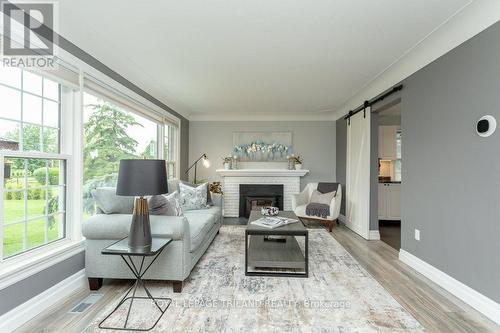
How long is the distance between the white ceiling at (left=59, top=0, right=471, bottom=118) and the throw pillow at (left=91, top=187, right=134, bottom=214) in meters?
1.48

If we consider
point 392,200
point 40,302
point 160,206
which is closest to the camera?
point 40,302

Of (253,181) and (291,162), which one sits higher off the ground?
(291,162)

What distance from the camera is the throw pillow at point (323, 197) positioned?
4.92 meters

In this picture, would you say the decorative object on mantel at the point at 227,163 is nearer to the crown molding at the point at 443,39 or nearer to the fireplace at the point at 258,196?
the fireplace at the point at 258,196

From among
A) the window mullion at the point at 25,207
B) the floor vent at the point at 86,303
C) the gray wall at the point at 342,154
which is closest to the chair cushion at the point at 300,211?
the gray wall at the point at 342,154

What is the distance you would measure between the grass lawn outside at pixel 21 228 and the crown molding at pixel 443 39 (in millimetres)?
3910

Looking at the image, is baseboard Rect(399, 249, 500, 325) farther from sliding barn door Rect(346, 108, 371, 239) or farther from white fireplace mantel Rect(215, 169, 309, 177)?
white fireplace mantel Rect(215, 169, 309, 177)

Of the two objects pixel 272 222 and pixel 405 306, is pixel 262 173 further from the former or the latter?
pixel 405 306

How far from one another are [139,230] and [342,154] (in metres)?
4.71

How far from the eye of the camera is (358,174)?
4719 mm

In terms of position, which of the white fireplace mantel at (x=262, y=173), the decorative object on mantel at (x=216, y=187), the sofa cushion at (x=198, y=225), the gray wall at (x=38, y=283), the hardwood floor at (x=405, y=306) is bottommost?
the hardwood floor at (x=405, y=306)

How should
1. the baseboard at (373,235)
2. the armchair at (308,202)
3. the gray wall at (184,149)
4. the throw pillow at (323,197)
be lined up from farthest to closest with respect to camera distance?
the gray wall at (184,149) → the throw pillow at (323,197) → the armchair at (308,202) → the baseboard at (373,235)

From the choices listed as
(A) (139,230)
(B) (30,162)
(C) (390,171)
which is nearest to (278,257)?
(A) (139,230)

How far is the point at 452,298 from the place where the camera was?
2.35 m
